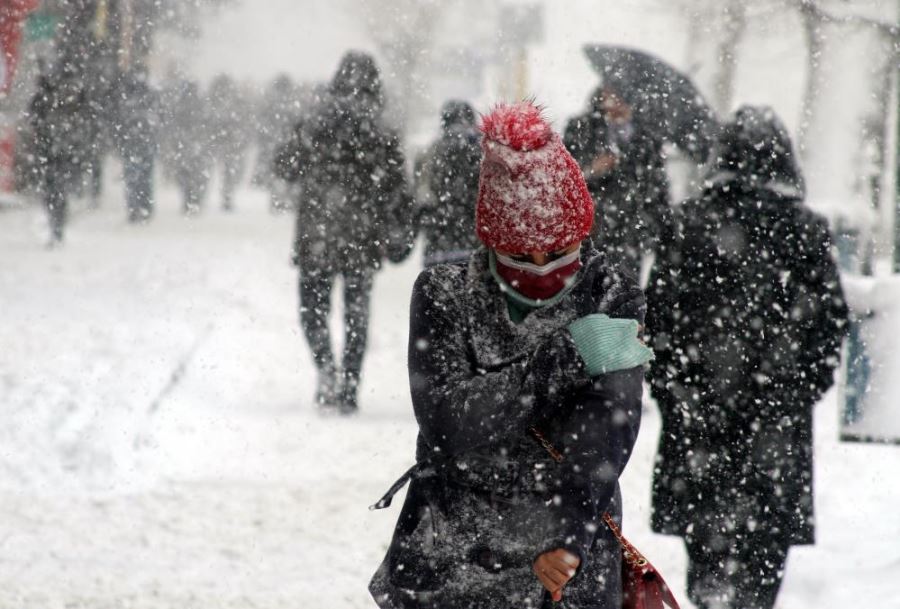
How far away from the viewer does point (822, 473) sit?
6.67 m

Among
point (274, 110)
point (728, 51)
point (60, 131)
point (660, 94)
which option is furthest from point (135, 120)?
point (660, 94)

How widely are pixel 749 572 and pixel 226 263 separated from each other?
1091 cm

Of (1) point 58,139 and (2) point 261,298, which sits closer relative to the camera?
(2) point 261,298

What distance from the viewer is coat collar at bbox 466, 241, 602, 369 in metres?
2.20

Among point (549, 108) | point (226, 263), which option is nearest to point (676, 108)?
point (549, 108)

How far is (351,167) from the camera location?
7164 mm

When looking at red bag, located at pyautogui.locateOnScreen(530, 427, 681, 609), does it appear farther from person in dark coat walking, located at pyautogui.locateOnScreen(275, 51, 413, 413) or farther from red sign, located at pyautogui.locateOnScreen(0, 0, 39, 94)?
red sign, located at pyautogui.locateOnScreen(0, 0, 39, 94)

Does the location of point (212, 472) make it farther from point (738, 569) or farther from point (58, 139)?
point (58, 139)

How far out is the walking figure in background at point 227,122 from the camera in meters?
15.6

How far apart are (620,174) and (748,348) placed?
1699mm

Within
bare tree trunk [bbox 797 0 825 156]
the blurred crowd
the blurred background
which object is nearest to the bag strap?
the blurred crowd

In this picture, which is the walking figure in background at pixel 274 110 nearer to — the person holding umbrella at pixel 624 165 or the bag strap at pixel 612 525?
the person holding umbrella at pixel 624 165

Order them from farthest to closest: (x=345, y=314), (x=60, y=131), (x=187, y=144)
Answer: (x=187, y=144), (x=60, y=131), (x=345, y=314)

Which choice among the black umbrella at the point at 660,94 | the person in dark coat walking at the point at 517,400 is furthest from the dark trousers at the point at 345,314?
the person in dark coat walking at the point at 517,400
